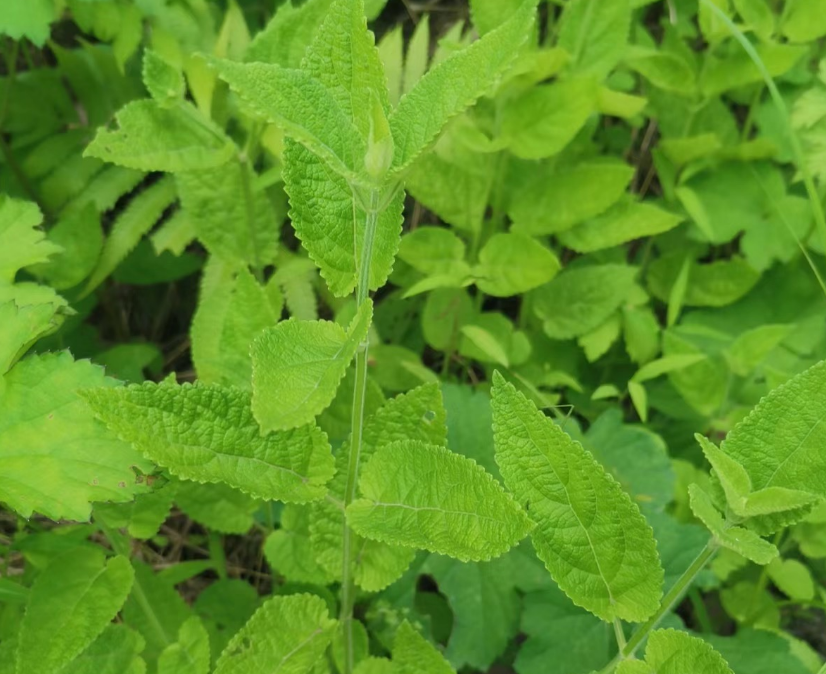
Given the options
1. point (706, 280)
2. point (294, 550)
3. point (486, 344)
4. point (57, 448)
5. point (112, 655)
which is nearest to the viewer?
point (57, 448)

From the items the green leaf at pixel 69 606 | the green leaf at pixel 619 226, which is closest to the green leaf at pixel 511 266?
the green leaf at pixel 619 226

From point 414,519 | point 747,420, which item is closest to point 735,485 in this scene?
point 747,420

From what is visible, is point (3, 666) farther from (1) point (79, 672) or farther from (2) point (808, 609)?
(2) point (808, 609)

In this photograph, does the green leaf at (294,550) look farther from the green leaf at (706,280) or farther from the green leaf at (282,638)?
the green leaf at (706,280)

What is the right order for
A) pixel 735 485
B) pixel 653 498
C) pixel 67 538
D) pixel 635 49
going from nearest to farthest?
pixel 735 485 < pixel 67 538 < pixel 653 498 < pixel 635 49

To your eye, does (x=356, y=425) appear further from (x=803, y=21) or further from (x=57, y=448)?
(x=803, y=21)

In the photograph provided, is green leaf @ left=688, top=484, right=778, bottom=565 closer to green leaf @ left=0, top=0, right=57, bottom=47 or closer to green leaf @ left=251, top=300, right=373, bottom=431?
green leaf @ left=251, top=300, right=373, bottom=431

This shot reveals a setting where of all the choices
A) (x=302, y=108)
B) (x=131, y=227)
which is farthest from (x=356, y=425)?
(x=131, y=227)
